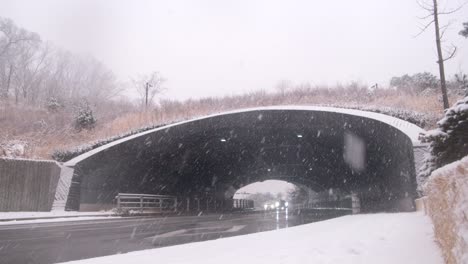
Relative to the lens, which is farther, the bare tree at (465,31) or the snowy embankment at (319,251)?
the bare tree at (465,31)

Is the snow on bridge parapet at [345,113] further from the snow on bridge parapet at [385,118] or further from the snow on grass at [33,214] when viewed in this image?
the snow on grass at [33,214]

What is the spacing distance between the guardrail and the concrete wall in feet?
11.7

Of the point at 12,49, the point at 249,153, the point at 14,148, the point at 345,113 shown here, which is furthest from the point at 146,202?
the point at 12,49

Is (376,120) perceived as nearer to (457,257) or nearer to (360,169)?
(360,169)

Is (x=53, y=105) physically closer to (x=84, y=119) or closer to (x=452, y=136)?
(x=84, y=119)

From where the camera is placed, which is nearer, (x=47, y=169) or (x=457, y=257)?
(x=457, y=257)

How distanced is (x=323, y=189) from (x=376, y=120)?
109ft

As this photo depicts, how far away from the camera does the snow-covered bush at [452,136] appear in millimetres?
6945

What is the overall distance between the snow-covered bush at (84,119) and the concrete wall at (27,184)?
8.73 m

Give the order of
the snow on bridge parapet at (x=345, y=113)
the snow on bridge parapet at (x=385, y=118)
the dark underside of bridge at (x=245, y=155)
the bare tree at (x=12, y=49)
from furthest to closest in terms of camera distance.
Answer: the bare tree at (x=12, y=49), the dark underside of bridge at (x=245, y=155), the snow on bridge parapet at (x=345, y=113), the snow on bridge parapet at (x=385, y=118)

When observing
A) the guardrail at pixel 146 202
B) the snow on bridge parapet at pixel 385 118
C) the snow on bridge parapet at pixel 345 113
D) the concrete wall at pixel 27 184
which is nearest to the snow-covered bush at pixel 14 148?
the concrete wall at pixel 27 184

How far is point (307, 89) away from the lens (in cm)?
2752

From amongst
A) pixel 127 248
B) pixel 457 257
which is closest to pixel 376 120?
pixel 127 248

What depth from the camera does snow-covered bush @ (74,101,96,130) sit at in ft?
89.0
